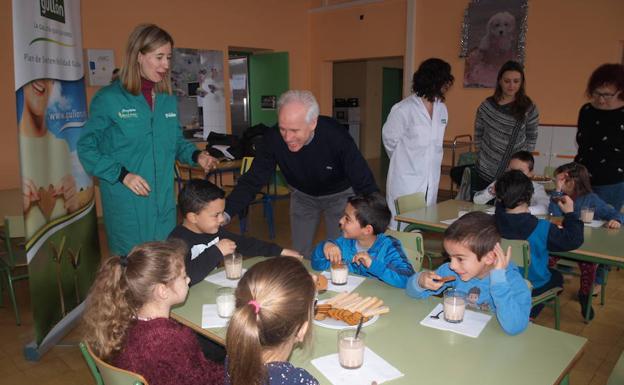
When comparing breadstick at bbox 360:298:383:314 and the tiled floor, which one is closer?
breadstick at bbox 360:298:383:314

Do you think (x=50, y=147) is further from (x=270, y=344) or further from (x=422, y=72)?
(x=422, y=72)

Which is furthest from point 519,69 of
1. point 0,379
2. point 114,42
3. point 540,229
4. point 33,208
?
A: point 114,42

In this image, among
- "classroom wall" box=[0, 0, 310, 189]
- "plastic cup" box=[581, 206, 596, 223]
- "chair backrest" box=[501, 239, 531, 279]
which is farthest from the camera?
"classroom wall" box=[0, 0, 310, 189]

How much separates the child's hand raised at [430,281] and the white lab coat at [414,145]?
207cm

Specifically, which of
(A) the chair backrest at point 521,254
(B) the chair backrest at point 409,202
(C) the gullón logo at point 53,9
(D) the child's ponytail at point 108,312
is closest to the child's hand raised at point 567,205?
(A) the chair backrest at point 521,254

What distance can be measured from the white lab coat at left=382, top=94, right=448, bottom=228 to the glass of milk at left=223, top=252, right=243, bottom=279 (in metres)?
2.09

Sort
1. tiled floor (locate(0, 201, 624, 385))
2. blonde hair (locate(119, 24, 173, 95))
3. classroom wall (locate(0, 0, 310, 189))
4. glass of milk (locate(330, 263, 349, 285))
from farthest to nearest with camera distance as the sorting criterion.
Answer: classroom wall (locate(0, 0, 310, 189))
tiled floor (locate(0, 201, 624, 385))
blonde hair (locate(119, 24, 173, 95))
glass of milk (locate(330, 263, 349, 285))

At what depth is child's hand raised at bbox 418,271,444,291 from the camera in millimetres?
1916

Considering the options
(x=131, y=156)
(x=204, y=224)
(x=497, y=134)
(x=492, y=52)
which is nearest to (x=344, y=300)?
(x=204, y=224)

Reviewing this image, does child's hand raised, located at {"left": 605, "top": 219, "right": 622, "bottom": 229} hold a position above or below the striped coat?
below

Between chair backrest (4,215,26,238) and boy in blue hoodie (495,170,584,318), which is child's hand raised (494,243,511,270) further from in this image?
chair backrest (4,215,26,238)

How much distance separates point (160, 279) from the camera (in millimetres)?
1660

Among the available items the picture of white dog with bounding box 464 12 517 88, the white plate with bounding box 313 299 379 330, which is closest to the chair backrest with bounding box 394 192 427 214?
the white plate with bounding box 313 299 379 330

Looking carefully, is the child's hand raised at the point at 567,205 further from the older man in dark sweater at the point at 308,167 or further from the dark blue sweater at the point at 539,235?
the older man in dark sweater at the point at 308,167
